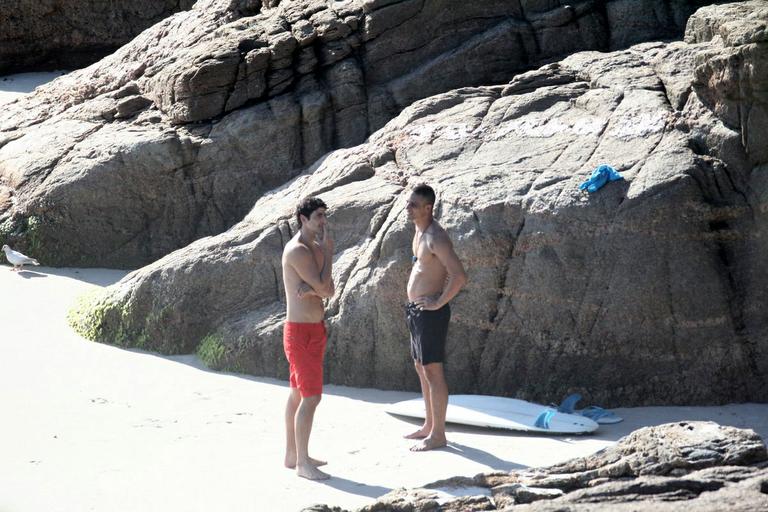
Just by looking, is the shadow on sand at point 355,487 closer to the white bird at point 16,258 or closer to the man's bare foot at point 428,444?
the man's bare foot at point 428,444

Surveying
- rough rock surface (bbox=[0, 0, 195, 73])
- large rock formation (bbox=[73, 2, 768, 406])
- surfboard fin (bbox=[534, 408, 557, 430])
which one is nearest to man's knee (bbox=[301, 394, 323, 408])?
surfboard fin (bbox=[534, 408, 557, 430])

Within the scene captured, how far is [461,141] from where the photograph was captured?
1107 cm

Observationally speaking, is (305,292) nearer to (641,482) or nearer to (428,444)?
(428,444)

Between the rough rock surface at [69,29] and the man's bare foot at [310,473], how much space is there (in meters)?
16.2

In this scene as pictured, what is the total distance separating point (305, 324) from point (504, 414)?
2.10 m

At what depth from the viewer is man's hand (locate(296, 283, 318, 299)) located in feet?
25.7

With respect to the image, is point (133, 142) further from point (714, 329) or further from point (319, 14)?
point (714, 329)

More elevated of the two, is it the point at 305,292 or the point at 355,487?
the point at 305,292

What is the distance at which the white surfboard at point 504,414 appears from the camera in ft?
28.4

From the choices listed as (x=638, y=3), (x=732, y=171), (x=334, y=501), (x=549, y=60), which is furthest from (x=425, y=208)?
(x=638, y=3)

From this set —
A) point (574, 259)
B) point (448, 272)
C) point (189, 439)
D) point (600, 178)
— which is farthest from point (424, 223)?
point (189, 439)

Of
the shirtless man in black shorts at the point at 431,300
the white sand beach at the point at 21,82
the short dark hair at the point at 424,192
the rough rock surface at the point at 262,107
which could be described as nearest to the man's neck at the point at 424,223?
the shirtless man in black shorts at the point at 431,300

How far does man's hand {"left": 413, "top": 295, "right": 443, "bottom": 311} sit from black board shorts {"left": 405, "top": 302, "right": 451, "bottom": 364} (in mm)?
34

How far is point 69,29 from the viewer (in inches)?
867
